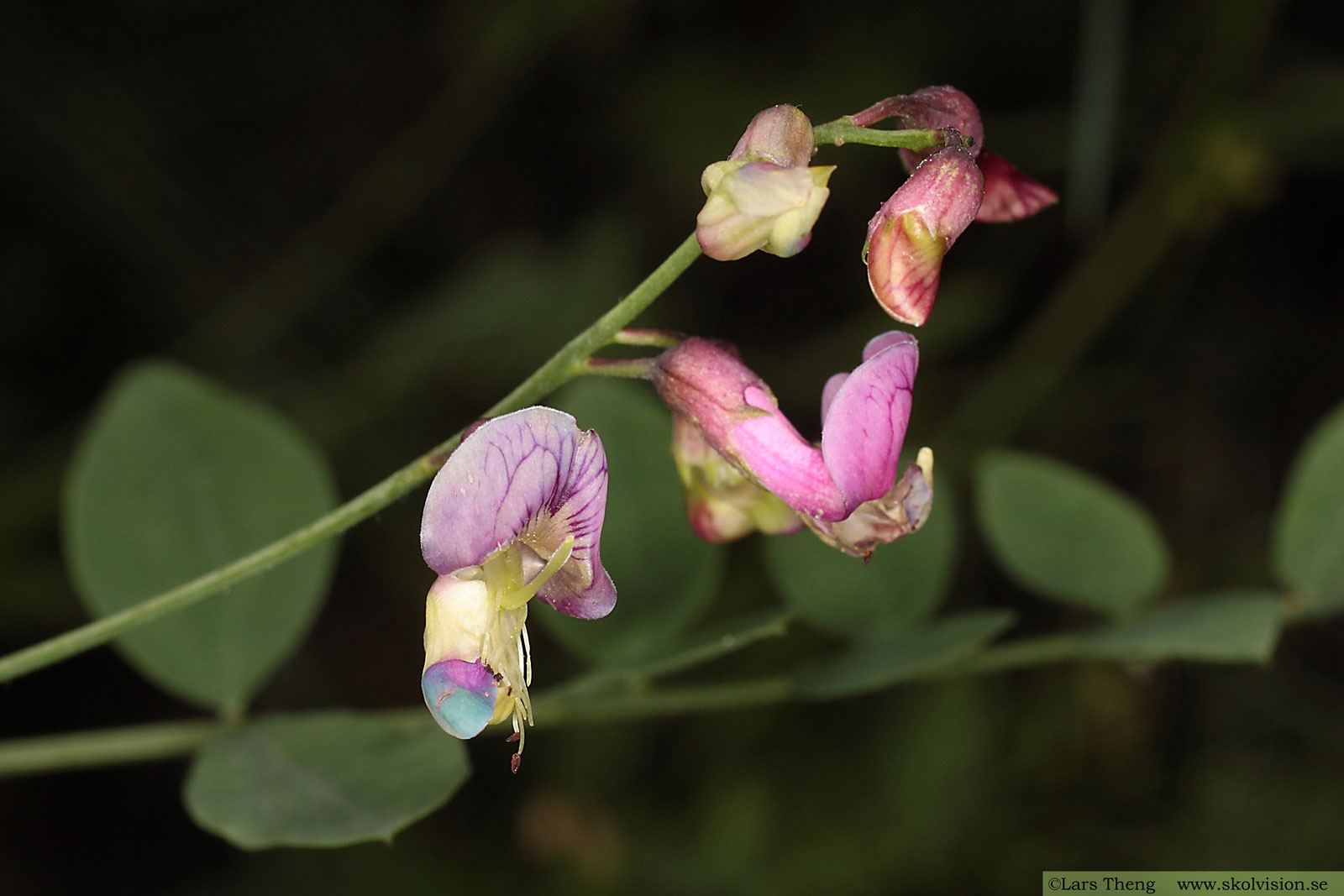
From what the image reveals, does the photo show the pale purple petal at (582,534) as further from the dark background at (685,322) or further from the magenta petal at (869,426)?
the dark background at (685,322)

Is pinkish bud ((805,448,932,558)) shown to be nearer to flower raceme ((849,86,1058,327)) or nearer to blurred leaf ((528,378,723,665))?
flower raceme ((849,86,1058,327))

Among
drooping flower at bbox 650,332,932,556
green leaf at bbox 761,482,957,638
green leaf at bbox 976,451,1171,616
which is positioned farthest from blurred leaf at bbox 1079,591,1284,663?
drooping flower at bbox 650,332,932,556

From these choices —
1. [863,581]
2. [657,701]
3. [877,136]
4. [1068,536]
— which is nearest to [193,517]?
[657,701]

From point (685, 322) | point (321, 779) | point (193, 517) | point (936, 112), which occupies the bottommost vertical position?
point (321, 779)

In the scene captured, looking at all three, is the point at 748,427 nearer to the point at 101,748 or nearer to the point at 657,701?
the point at 657,701

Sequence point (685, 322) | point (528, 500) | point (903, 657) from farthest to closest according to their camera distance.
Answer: point (685, 322), point (903, 657), point (528, 500)
